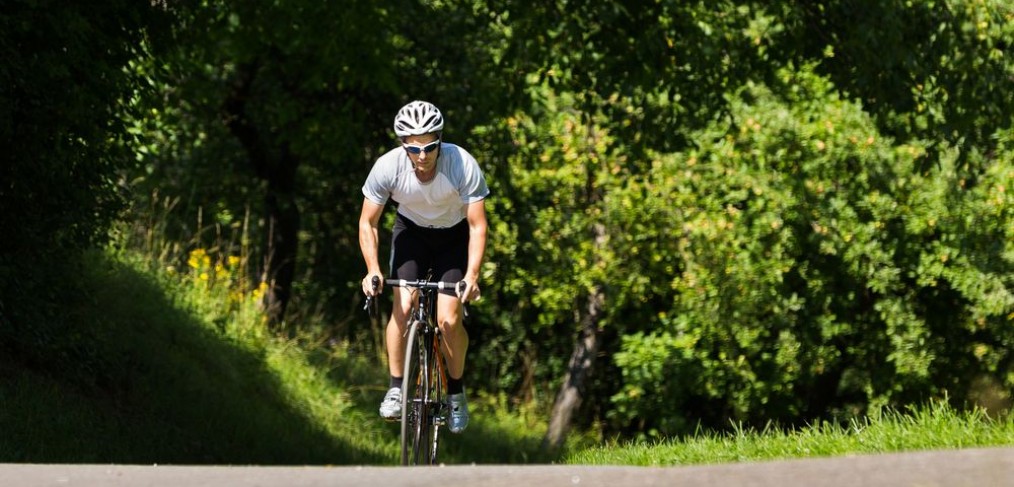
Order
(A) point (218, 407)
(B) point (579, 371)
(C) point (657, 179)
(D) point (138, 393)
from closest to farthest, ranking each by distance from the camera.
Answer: (D) point (138, 393) < (A) point (218, 407) < (C) point (657, 179) < (B) point (579, 371)

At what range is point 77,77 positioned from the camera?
32.3 ft

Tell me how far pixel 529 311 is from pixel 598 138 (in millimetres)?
4106

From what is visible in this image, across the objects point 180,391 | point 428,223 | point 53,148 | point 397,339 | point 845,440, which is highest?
point 53,148

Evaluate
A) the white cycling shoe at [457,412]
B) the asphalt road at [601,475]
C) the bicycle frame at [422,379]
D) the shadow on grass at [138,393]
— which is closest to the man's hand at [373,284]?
the bicycle frame at [422,379]

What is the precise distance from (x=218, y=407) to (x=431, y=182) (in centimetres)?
584

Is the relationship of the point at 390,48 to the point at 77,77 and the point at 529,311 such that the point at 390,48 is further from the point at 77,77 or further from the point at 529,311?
the point at 529,311

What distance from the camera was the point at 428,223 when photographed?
7.87 meters

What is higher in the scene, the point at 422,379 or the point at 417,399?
the point at 422,379

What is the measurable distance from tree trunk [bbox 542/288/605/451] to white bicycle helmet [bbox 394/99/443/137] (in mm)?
14210

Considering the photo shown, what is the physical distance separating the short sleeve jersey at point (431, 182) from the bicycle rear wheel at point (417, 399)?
2.11 feet

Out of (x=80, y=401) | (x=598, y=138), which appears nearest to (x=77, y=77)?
(x=80, y=401)

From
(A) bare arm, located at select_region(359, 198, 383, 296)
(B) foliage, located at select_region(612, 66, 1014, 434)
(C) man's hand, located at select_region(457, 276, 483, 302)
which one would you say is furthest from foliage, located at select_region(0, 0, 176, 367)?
(B) foliage, located at select_region(612, 66, 1014, 434)

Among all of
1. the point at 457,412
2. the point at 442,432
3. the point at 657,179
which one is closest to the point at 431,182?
the point at 457,412

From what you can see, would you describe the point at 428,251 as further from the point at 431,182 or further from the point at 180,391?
the point at 180,391
